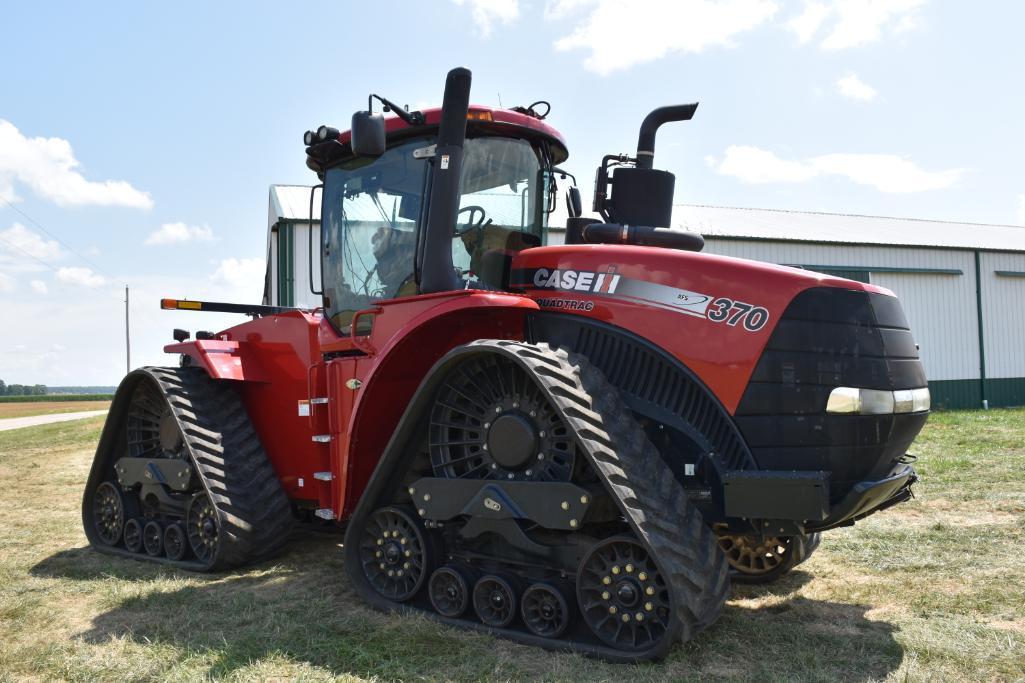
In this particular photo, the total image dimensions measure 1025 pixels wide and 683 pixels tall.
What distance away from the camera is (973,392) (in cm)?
2416

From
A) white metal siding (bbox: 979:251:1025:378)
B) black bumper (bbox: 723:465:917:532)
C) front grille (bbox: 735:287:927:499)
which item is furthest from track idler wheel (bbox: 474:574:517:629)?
white metal siding (bbox: 979:251:1025:378)

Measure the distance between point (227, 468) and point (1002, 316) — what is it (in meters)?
24.8

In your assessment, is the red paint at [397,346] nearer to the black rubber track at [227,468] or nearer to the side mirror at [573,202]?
the black rubber track at [227,468]

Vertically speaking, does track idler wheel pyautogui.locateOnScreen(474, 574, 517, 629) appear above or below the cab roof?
below

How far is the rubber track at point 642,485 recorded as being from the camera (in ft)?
12.4

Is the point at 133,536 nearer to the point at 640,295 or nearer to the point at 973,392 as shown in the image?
the point at 640,295

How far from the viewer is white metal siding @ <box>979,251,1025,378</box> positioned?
968 inches

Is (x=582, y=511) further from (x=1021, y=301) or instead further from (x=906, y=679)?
(x=1021, y=301)

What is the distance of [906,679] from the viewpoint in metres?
3.71

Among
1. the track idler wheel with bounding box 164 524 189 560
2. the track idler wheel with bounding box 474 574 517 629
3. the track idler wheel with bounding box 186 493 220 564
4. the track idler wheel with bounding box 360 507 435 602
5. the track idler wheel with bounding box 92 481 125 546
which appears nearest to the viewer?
the track idler wheel with bounding box 474 574 517 629

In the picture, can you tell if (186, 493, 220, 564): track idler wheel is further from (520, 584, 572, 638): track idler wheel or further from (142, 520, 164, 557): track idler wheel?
(520, 584, 572, 638): track idler wheel

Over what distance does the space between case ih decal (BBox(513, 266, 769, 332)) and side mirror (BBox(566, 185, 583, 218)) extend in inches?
49.1

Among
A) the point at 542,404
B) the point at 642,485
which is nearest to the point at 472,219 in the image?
the point at 542,404

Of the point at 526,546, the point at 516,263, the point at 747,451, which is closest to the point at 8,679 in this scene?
the point at 526,546
